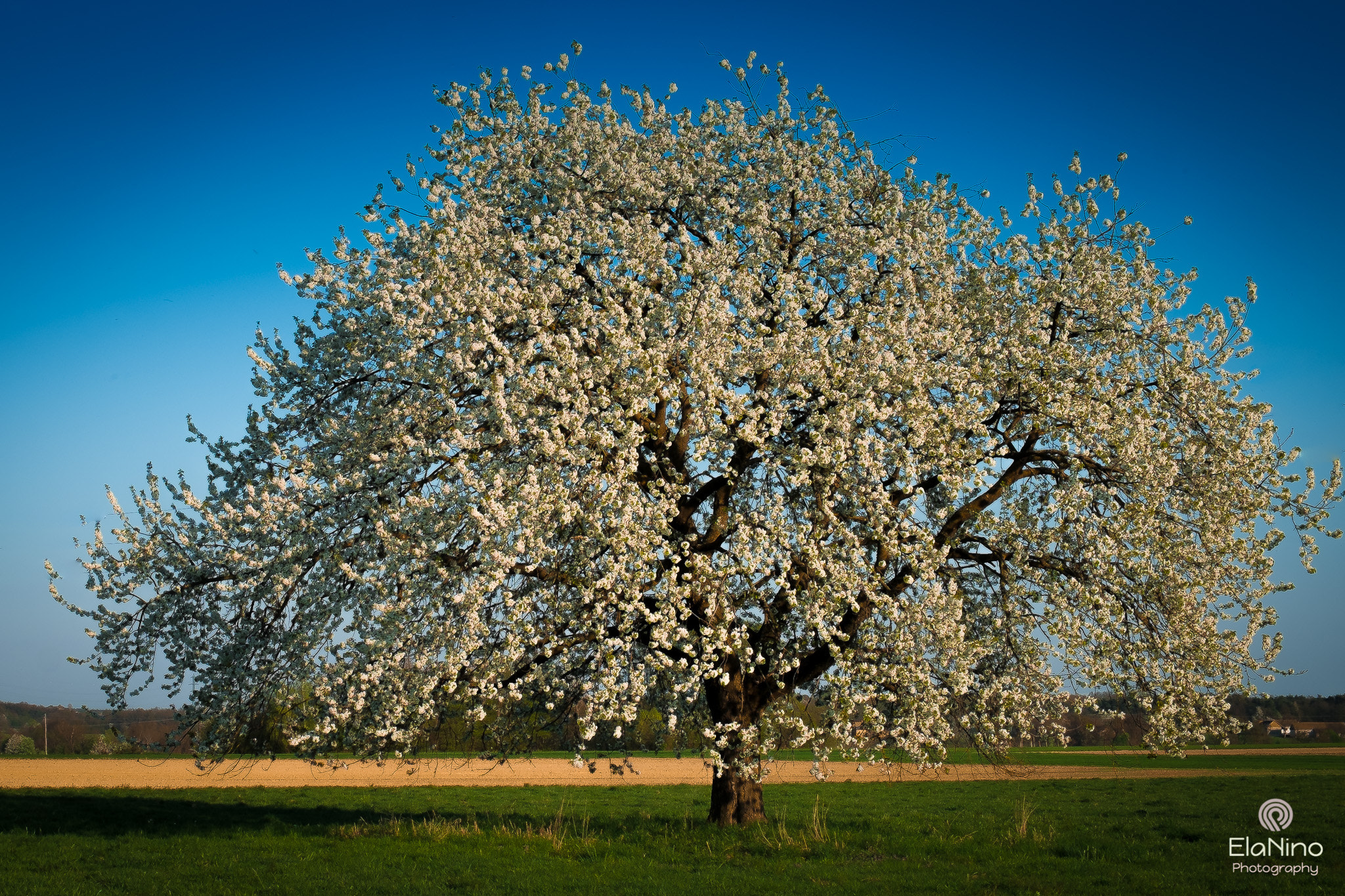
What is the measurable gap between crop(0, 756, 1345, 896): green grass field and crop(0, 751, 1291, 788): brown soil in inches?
400

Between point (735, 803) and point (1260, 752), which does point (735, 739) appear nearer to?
point (735, 803)

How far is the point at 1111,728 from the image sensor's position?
55.6 feet

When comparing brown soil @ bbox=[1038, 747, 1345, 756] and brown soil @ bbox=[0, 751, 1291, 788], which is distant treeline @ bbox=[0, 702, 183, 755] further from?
brown soil @ bbox=[1038, 747, 1345, 756]

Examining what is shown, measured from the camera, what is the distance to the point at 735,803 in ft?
54.2

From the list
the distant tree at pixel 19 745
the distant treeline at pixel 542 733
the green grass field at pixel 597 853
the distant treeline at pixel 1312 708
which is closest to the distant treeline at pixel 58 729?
the distant tree at pixel 19 745

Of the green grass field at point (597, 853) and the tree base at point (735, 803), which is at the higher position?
the tree base at point (735, 803)

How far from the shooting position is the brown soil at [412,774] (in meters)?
38.4

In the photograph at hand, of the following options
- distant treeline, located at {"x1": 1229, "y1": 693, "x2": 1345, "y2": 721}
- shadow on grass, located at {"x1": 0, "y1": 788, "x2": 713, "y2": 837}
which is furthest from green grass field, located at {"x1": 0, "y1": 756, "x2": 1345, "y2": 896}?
distant treeline, located at {"x1": 1229, "y1": 693, "x2": 1345, "y2": 721}

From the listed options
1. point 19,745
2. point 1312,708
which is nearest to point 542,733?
point 19,745

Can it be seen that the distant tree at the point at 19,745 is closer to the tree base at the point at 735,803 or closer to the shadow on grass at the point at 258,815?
the shadow on grass at the point at 258,815

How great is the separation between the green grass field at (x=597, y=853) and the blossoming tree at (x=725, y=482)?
1840 mm

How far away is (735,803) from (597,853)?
2871 millimetres

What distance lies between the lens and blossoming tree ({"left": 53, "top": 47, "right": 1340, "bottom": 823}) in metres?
12.3

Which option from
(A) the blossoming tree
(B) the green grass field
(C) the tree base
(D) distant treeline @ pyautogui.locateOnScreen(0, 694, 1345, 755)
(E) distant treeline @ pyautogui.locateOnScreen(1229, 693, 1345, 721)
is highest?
(A) the blossoming tree
